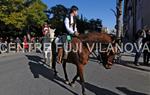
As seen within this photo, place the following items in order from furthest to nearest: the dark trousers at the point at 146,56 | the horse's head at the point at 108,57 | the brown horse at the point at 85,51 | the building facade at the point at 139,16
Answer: the building facade at the point at 139,16, the dark trousers at the point at 146,56, the brown horse at the point at 85,51, the horse's head at the point at 108,57

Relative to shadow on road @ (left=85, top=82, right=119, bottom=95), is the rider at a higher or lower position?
higher

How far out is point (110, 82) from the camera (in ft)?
45.9

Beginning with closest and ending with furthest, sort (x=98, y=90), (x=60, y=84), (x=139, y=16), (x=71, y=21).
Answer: (x=98, y=90) < (x=71, y=21) < (x=60, y=84) < (x=139, y=16)

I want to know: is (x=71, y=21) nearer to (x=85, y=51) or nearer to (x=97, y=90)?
(x=85, y=51)

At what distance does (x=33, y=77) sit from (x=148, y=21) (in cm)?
3171

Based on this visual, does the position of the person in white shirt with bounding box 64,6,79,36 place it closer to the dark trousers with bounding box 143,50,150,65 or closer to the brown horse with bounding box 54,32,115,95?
the brown horse with bounding box 54,32,115,95

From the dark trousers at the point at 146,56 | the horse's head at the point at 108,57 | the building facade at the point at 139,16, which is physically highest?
the building facade at the point at 139,16

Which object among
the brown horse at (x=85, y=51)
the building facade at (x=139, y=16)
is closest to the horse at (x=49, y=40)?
the brown horse at (x=85, y=51)

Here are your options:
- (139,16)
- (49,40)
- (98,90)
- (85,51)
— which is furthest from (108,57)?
(139,16)

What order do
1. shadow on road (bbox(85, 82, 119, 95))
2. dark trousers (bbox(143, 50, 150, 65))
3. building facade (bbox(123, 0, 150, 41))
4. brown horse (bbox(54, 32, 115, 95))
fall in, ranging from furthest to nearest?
building facade (bbox(123, 0, 150, 41)) → dark trousers (bbox(143, 50, 150, 65)) → shadow on road (bbox(85, 82, 119, 95)) → brown horse (bbox(54, 32, 115, 95))

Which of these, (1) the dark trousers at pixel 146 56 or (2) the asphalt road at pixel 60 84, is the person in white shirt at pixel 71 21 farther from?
(1) the dark trousers at pixel 146 56

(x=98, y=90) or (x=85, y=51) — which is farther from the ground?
(x=85, y=51)

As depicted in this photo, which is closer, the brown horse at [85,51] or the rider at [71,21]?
the brown horse at [85,51]

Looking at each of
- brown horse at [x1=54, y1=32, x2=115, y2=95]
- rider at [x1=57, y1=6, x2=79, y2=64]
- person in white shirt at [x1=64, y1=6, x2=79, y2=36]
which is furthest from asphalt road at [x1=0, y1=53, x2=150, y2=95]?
person in white shirt at [x1=64, y1=6, x2=79, y2=36]
